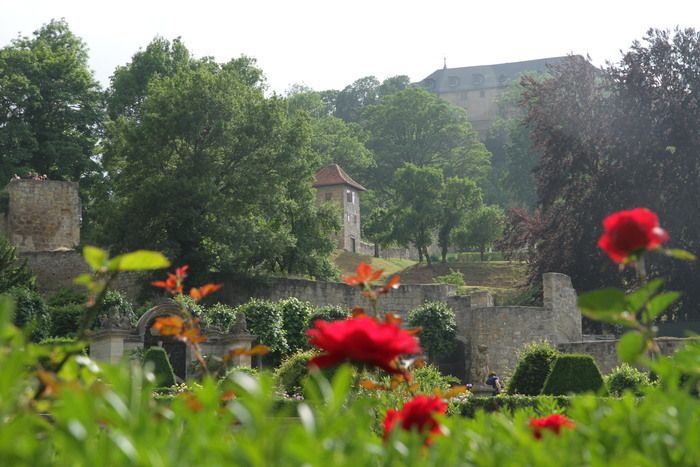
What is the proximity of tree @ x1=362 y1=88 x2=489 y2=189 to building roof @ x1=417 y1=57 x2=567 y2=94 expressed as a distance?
3319 centimetres

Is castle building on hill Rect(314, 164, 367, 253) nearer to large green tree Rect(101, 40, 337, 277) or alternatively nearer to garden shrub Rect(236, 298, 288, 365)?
large green tree Rect(101, 40, 337, 277)

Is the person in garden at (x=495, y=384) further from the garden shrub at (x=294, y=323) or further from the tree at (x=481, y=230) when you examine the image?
the tree at (x=481, y=230)

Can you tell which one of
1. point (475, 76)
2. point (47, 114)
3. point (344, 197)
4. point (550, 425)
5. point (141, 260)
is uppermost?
point (475, 76)

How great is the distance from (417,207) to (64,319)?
2584 centimetres

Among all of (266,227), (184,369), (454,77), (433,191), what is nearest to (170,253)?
(266,227)

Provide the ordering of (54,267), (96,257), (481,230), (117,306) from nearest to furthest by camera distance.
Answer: (96,257) < (117,306) < (54,267) < (481,230)

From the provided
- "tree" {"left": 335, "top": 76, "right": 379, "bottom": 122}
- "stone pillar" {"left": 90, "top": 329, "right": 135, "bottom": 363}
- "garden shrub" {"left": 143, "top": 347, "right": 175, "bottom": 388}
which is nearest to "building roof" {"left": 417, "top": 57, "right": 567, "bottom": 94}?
"tree" {"left": 335, "top": 76, "right": 379, "bottom": 122}

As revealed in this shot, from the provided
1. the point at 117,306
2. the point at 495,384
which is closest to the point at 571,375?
the point at 495,384

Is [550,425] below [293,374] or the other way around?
the other way around

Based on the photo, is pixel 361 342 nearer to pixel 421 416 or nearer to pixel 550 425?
pixel 421 416

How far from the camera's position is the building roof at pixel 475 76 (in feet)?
355

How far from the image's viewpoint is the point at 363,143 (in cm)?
7206

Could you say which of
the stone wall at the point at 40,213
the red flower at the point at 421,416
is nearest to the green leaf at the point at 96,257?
the red flower at the point at 421,416

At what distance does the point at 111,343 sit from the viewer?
26641mm
